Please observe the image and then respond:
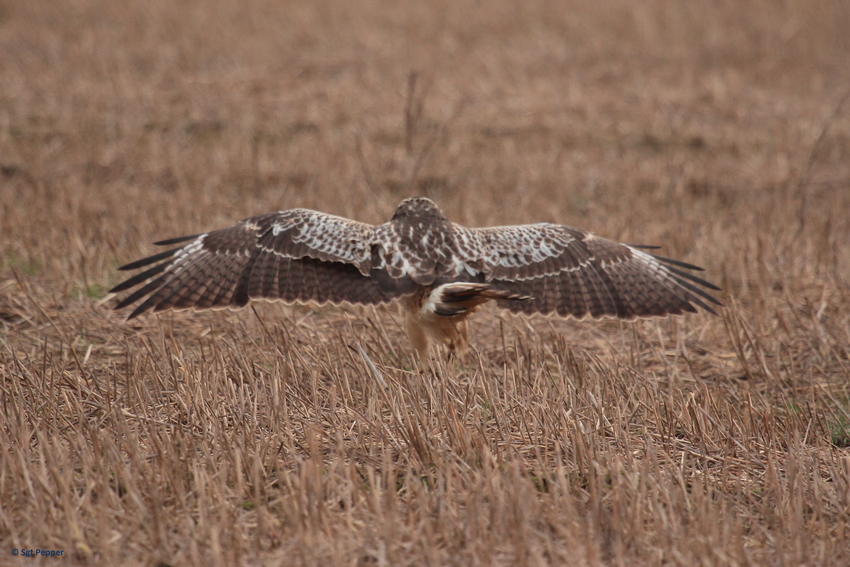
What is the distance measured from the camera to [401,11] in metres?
15.2

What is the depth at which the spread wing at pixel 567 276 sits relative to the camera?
4895mm

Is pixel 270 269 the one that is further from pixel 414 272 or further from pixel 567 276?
pixel 567 276

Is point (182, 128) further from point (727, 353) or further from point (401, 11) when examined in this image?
point (727, 353)

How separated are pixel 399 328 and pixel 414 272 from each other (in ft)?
4.15

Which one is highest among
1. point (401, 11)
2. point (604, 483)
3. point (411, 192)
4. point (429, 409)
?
point (401, 11)

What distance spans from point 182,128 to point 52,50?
342 centimetres

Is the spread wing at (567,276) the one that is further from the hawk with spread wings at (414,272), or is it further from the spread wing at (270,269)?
the spread wing at (270,269)

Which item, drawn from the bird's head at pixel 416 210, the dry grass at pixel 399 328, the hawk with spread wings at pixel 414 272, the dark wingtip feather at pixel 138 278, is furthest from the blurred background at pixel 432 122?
the bird's head at pixel 416 210

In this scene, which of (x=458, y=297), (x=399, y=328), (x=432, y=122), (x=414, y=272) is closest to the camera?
(x=458, y=297)

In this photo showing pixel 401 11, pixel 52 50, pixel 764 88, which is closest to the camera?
pixel 52 50

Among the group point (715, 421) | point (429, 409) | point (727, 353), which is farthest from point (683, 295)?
point (429, 409)

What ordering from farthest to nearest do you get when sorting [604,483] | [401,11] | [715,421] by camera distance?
1. [401,11]
2. [715,421]
3. [604,483]

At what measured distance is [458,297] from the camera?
14.6 feet

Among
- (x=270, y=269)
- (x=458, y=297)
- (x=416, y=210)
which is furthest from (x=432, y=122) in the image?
(x=458, y=297)
